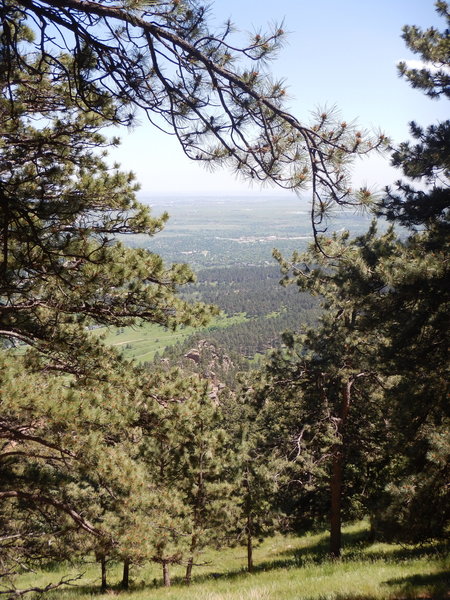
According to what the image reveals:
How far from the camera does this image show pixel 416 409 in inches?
248

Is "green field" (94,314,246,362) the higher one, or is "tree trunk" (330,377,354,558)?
"tree trunk" (330,377,354,558)

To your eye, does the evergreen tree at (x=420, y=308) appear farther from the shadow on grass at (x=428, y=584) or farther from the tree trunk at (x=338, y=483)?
the tree trunk at (x=338, y=483)

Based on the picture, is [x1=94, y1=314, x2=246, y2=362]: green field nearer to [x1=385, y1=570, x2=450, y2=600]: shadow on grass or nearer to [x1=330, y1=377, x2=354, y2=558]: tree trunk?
[x1=330, y1=377, x2=354, y2=558]: tree trunk

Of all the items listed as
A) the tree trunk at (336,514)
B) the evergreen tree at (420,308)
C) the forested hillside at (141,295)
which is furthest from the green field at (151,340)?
the evergreen tree at (420,308)

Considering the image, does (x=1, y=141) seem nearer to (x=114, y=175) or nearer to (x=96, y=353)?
(x=114, y=175)

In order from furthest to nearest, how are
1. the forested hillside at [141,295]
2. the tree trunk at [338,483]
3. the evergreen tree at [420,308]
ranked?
Result: the tree trunk at [338,483] → the evergreen tree at [420,308] → the forested hillside at [141,295]

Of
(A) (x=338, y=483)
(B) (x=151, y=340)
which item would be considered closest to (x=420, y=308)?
(A) (x=338, y=483)

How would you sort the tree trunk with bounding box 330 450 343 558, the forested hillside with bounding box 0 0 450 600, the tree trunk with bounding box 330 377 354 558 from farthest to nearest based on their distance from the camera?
the tree trunk with bounding box 330 450 343 558, the tree trunk with bounding box 330 377 354 558, the forested hillside with bounding box 0 0 450 600

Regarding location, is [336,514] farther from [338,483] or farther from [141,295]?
[141,295]

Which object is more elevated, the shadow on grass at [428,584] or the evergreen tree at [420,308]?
the evergreen tree at [420,308]

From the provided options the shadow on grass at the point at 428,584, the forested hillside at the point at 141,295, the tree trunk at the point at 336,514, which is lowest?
the tree trunk at the point at 336,514

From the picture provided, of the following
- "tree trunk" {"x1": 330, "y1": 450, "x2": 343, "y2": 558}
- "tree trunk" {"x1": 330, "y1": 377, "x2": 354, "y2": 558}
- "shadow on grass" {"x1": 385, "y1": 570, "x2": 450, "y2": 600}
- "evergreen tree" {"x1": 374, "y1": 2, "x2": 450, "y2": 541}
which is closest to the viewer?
"shadow on grass" {"x1": 385, "y1": 570, "x2": 450, "y2": 600}

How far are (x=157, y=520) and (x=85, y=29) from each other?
652cm

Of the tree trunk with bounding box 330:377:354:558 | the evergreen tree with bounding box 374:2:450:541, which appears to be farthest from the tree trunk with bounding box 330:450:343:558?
the evergreen tree with bounding box 374:2:450:541
